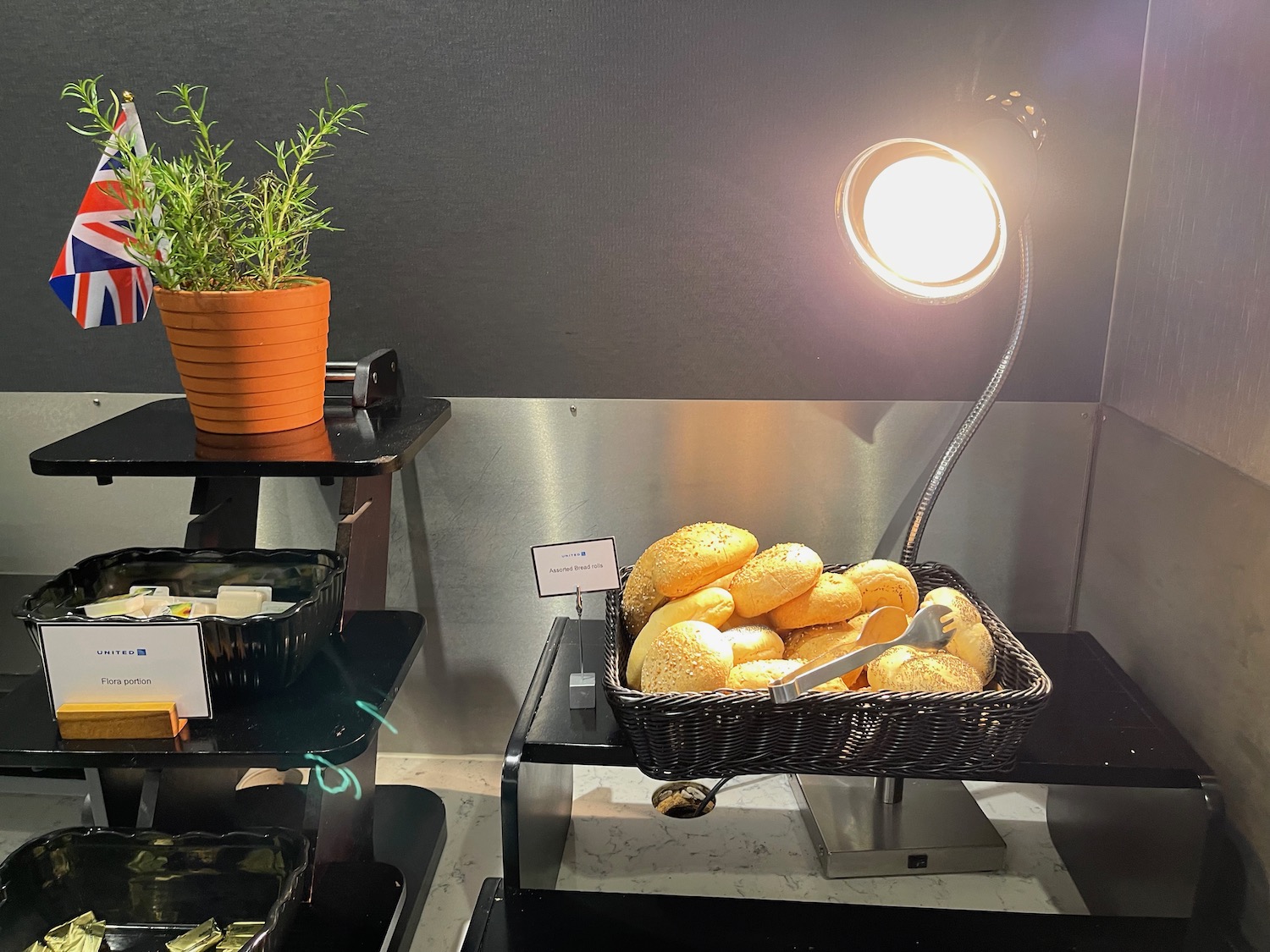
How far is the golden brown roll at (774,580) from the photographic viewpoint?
1251 mm

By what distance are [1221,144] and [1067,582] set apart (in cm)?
77

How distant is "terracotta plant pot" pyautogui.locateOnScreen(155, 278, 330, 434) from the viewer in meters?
1.22

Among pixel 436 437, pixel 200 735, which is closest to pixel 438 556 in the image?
pixel 436 437

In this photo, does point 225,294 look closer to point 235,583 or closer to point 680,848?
point 235,583

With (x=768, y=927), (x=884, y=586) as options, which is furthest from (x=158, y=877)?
(x=884, y=586)

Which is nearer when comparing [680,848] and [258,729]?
[258,729]

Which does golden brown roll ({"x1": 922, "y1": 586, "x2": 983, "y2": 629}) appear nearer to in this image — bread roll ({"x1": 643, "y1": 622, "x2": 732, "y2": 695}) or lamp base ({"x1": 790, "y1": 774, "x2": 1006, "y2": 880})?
bread roll ({"x1": 643, "y1": 622, "x2": 732, "y2": 695})

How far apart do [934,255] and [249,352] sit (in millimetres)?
919

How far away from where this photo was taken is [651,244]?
1.61 meters

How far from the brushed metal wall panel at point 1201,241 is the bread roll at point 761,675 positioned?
564 millimetres

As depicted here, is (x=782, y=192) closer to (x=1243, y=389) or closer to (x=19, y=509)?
(x=1243, y=389)

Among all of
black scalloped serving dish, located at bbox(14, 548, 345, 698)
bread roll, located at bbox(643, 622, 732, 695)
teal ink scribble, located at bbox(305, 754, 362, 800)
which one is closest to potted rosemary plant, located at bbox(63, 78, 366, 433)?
black scalloped serving dish, located at bbox(14, 548, 345, 698)

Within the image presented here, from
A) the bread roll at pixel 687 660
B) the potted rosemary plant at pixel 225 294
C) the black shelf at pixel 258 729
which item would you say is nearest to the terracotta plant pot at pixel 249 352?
the potted rosemary plant at pixel 225 294

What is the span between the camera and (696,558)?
129 centimetres
